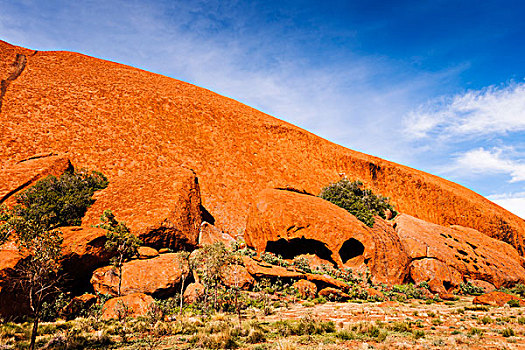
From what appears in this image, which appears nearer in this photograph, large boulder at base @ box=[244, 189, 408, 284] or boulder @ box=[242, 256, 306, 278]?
boulder @ box=[242, 256, 306, 278]

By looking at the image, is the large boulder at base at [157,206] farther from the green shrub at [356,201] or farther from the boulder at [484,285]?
the boulder at [484,285]

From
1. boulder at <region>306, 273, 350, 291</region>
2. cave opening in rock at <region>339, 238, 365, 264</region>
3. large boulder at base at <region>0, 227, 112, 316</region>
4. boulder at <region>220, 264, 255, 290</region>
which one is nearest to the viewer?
large boulder at base at <region>0, 227, 112, 316</region>

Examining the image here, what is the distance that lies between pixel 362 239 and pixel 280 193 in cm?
896

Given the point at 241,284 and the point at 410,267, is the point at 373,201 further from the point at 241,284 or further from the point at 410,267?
the point at 241,284

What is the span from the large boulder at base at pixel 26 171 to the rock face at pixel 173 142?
1.76 meters

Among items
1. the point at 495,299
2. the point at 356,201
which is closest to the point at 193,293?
the point at 495,299

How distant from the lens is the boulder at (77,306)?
15.1 metres

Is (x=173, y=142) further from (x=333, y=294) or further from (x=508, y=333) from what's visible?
(x=508, y=333)

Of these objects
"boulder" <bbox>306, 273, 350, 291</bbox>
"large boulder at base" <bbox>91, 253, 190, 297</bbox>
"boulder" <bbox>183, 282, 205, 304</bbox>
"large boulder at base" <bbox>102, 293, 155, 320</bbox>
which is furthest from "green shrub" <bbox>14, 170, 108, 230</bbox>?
"boulder" <bbox>306, 273, 350, 291</bbox>

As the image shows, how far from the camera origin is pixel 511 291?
27578 millimetres

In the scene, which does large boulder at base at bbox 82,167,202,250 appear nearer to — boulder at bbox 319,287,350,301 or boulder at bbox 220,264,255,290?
boulder at bbox 220,264,255,290

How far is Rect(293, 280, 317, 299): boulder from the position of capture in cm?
2003

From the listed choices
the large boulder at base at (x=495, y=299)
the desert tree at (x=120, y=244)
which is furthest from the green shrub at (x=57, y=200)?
the large boulder at base at (x=495, y=299)

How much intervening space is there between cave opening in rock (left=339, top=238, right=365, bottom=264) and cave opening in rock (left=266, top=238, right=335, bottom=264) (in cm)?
165
